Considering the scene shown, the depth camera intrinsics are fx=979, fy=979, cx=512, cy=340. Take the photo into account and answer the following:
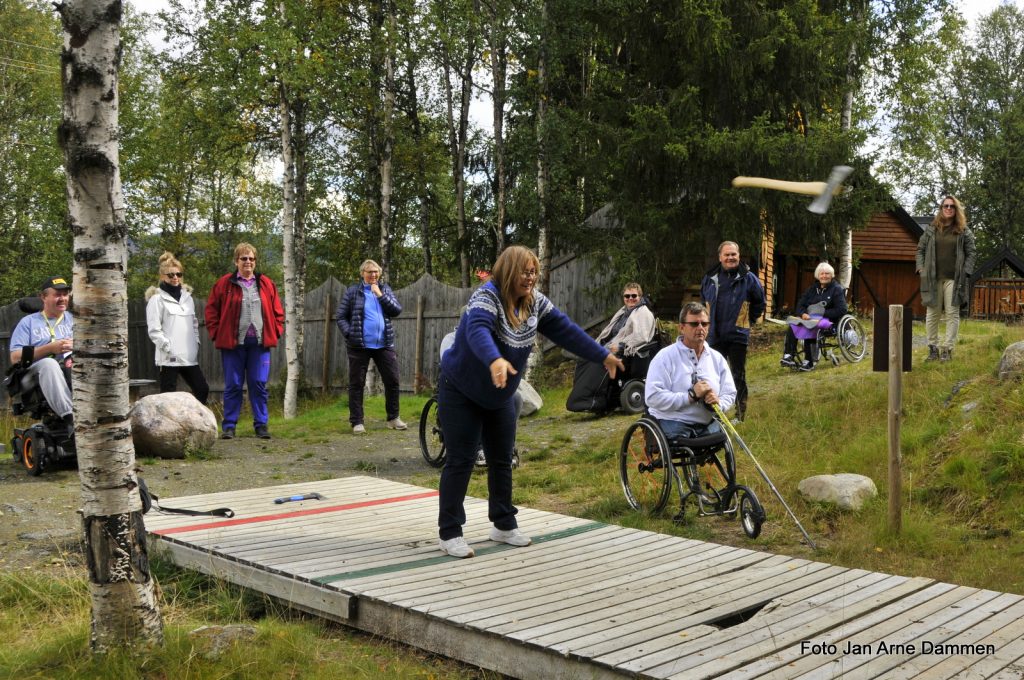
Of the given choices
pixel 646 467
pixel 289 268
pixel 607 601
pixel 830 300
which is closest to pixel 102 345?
pixel 607 601

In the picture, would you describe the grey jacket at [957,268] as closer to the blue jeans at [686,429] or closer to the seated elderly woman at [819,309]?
the seated elderly woman at [819,309]

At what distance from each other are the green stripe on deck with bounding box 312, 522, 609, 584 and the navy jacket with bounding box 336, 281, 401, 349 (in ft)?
17.2

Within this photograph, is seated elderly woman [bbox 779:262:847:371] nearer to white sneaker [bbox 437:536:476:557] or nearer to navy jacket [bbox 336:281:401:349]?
navy jacket [bbox 336:281:401:349]

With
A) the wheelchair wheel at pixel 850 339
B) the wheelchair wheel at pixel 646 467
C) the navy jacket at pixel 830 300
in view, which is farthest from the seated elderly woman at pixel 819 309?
the wheelchair wheel at pixel 646 467

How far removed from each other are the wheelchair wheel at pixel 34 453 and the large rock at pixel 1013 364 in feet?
27.4

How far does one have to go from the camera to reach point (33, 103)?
26.8 metres

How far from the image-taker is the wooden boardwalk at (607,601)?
374cm

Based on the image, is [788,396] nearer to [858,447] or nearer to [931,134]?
[858,447]

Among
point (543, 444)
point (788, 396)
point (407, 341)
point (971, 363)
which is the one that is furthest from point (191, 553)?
point (407, 341)

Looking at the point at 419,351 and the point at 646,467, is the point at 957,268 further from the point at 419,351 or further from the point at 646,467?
the point at 419,351

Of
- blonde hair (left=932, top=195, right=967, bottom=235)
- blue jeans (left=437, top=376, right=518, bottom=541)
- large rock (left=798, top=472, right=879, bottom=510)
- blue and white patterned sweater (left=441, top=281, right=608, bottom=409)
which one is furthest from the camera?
blonde hair (left=932, top=195, right=967, bottom=235)

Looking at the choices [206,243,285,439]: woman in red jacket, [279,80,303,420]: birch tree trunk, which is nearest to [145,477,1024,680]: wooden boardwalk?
[206,243,285,439]: woman in red jacket

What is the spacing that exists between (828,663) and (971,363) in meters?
7.92

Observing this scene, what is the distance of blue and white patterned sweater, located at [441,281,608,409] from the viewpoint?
198 inches
